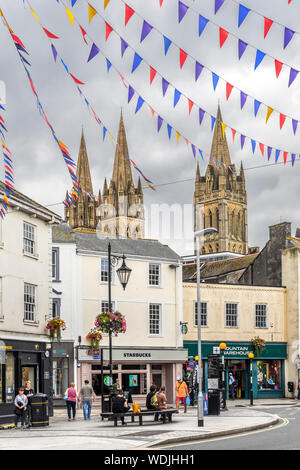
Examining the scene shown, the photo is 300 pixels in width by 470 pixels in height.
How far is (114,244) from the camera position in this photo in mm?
45250

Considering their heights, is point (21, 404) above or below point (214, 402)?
above

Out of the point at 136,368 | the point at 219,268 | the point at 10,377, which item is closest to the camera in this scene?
the point at 10,377

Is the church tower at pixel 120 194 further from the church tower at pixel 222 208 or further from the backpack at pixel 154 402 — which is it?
the backpack at pixel 154 402

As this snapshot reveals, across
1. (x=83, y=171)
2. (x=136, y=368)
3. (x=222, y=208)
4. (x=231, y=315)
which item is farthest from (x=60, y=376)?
(x=222, y=208)

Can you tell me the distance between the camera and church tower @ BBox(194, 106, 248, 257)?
16512cm

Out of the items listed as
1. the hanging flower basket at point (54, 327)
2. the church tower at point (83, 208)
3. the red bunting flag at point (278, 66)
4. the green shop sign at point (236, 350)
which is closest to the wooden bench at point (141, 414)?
the hanging flower basket at point (54, 327)

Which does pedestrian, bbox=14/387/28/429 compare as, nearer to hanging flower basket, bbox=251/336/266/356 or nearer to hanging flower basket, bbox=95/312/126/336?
hanging flower basket, bbox=95/312/126/336

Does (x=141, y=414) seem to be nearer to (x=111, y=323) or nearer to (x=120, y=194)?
(x=111, y=323)

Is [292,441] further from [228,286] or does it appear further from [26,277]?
[228,286]

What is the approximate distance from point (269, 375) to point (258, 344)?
8.87 feet

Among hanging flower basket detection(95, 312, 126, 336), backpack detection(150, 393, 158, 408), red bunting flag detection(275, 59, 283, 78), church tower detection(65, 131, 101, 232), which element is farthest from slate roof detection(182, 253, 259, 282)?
church tower detection(65, 131, 101, 232)

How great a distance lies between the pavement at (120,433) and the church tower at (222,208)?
445 ft

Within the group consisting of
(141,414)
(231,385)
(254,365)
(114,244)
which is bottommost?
(231,385)
